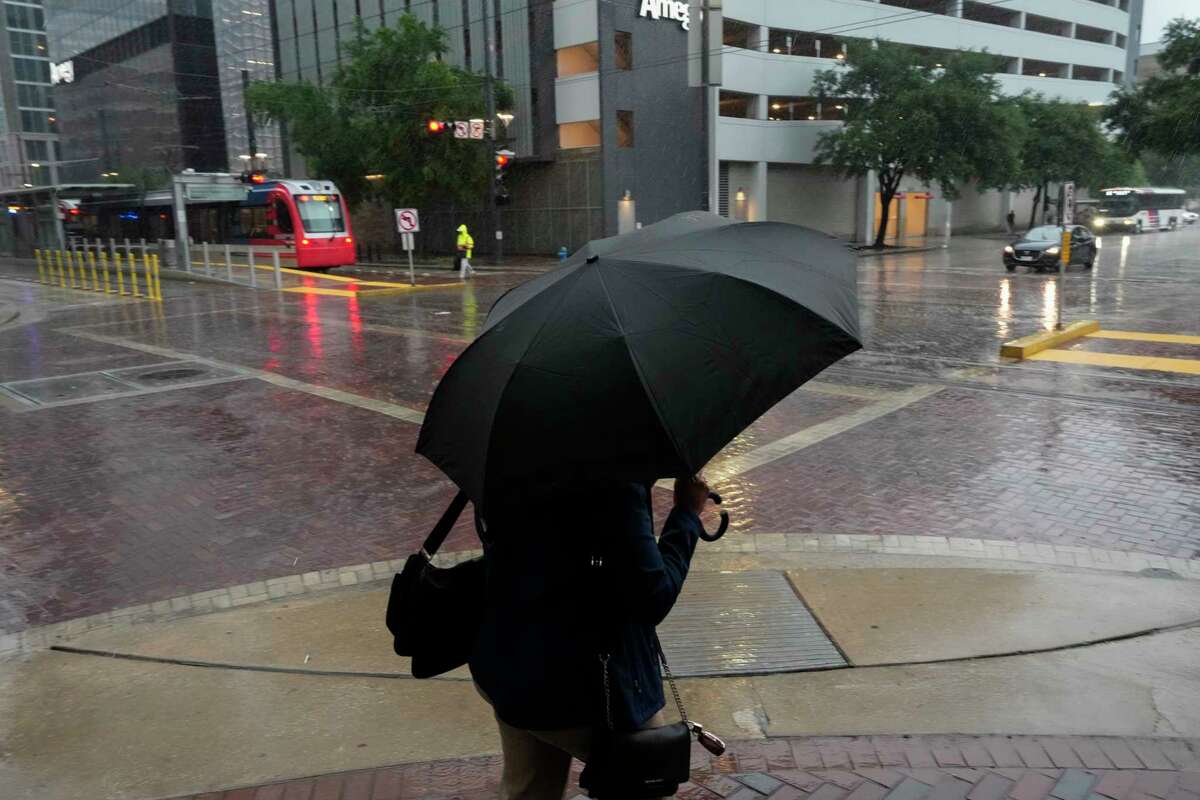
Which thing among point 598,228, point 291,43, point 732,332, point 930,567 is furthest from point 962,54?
point 732,332

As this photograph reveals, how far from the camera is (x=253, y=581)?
572 cm

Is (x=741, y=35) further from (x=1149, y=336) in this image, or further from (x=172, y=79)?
(x=172, y=79)

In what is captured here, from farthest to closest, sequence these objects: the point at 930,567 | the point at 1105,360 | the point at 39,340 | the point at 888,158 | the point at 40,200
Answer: the point at 40,200
the point at 888,158
the point at 39,340
the point at 1105,360
the point at 930,567

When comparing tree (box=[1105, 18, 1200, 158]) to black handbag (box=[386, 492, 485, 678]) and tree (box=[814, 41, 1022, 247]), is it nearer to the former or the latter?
tree (box=[814, 41, 1022, 247])

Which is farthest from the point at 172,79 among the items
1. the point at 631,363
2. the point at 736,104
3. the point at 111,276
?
the point at 631,363

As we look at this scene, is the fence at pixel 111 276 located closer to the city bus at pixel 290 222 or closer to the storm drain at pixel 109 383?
the city bus at pixel 290 222

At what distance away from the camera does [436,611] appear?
2.38 meters

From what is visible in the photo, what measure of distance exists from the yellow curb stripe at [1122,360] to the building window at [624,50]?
29.3 m

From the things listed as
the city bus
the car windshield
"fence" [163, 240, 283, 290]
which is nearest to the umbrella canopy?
"fence" [163, 240, 283, 290]

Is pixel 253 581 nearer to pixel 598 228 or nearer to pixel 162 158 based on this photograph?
pixel 598 228

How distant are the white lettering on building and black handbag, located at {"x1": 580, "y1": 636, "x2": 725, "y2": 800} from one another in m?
39.4

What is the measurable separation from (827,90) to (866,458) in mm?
38091

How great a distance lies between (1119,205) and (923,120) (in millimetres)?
28164

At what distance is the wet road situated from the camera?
625 cm
